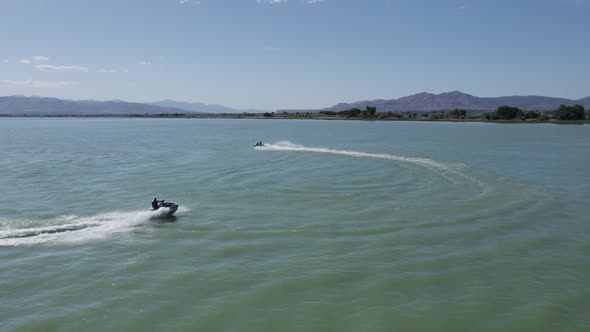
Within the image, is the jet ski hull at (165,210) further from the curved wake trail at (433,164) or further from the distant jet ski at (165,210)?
the curved wake trail at (433,164)

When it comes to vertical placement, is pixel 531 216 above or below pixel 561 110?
below

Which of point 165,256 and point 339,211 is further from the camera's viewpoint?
point 339,211

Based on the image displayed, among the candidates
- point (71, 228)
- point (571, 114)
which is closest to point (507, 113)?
point (571, 114)

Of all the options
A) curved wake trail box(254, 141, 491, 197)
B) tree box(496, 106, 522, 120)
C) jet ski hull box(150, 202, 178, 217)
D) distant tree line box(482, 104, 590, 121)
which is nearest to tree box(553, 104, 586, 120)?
distant tree line box(482, 104, 590, 121)

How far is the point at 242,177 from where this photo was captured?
3631 cm

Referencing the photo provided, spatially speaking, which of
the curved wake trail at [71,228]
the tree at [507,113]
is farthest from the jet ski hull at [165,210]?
the tree at [507,113]

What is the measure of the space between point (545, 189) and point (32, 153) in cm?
5890

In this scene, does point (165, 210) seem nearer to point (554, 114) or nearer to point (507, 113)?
point (507, 113)

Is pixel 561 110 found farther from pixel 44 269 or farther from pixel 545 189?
pixel 44 269

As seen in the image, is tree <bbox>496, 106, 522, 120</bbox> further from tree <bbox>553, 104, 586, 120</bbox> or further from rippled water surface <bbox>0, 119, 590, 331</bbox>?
rippled water surface <bbox>0, 119, 590, 331</bbox>

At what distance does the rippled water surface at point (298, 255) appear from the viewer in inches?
526

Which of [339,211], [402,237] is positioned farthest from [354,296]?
[339,211]

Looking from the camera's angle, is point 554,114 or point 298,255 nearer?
point 298,255

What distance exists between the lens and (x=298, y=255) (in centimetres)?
1800
